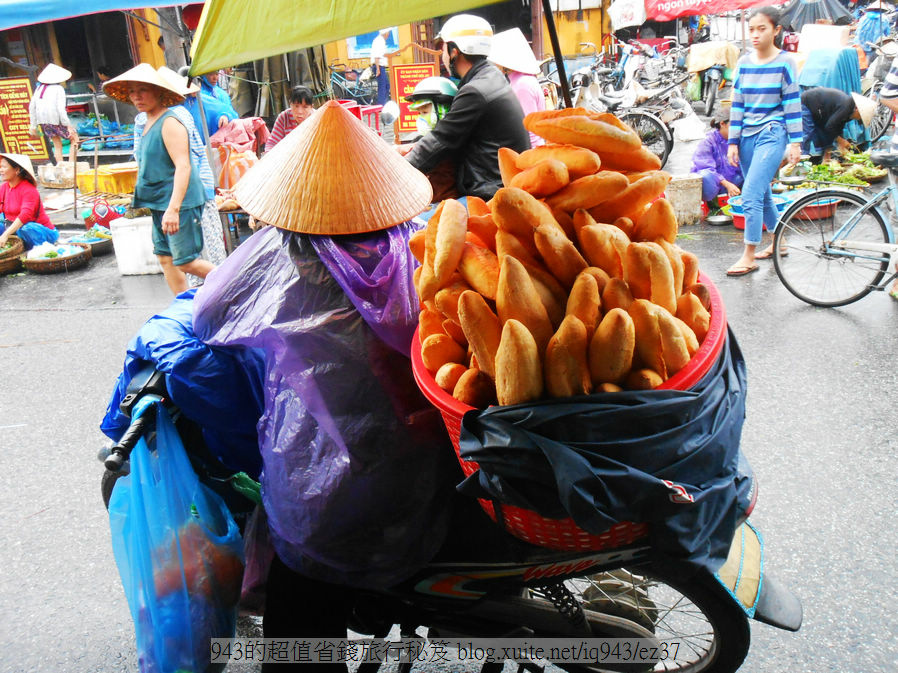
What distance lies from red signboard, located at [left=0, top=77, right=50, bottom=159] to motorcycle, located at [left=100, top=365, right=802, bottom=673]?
11771mm

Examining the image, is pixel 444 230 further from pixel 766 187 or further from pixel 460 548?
pixel 766 187

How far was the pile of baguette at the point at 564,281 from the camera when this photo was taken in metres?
1.17

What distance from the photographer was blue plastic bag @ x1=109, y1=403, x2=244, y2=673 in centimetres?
169

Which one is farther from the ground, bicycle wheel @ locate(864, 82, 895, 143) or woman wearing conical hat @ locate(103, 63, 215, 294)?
woman wearing conical hat @ locate(103, 63, 215, 294)

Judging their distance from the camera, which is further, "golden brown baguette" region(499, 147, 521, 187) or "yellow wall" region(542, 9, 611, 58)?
"yellow wall" region(542, 9, 611, 58)

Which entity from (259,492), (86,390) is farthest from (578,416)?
(86,390)

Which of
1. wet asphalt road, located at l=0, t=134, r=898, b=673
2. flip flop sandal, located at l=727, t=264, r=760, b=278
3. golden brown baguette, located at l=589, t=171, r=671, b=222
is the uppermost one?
golden brown baguette, located at l=589, t=171, r=671, b=222

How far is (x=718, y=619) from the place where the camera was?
5.41 feet

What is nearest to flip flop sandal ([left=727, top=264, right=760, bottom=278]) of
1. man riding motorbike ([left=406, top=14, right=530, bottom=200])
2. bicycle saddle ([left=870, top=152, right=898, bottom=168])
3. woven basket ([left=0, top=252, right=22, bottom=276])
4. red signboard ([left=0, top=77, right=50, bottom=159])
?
bicycle saddle ([left=870, top=152, right=898, bottom=168])

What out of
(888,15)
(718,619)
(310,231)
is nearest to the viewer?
(310,231)

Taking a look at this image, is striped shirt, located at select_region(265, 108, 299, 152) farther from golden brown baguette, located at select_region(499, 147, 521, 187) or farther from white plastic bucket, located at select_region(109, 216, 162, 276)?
golden brown baguette, located at select_region(499, 147, 521, 187)

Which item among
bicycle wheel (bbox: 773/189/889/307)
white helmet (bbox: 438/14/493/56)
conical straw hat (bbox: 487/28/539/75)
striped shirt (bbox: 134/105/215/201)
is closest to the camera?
white helmet (bbox: 438/14/493/56)

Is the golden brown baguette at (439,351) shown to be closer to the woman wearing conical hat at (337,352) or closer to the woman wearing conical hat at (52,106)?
the woman wearing conical hat at (337,352)

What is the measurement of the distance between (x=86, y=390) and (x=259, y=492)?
281 cm
